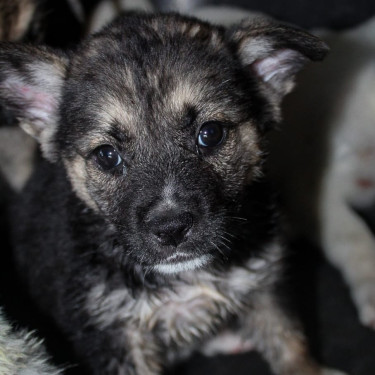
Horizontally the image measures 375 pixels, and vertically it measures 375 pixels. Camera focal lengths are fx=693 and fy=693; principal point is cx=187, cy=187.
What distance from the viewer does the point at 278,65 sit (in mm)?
2748

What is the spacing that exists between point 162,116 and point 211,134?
0.20 metres

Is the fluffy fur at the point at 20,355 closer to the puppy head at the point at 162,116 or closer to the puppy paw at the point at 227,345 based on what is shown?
the puppy head at the point at 162,116

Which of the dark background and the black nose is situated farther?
the dark background

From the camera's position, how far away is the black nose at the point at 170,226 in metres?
2.27

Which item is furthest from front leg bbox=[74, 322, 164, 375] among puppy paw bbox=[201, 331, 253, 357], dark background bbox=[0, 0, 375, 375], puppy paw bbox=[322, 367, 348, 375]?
puppy paw bbox=[322, 367, 348, 375]

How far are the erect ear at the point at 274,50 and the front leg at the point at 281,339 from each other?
0.94m

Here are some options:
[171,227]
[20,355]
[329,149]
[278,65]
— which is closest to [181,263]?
[171,227]

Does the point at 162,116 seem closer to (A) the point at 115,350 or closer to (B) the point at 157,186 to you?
(B) the point at 157,186

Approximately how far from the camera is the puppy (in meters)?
2.39

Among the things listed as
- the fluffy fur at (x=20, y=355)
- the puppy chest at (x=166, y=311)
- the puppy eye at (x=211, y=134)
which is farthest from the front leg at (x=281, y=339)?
the fluffy fur at (x=20, y=355)

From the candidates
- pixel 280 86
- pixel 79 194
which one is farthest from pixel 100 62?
pixel 280 86

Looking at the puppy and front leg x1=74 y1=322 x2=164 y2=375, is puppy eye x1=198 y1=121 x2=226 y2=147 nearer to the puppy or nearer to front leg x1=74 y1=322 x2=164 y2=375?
the puppy

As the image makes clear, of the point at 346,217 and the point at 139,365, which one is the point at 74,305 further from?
the point at 346,217

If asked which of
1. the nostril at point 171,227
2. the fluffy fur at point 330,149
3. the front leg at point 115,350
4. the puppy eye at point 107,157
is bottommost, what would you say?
the front leg at point 115,350
